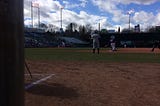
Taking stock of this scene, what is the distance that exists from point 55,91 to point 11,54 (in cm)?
557

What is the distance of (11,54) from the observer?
2174 mm

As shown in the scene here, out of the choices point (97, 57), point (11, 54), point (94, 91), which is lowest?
point (94, 91)

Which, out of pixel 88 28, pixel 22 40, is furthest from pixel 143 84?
pixel 88 28

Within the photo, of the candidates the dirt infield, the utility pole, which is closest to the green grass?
the dirt infield

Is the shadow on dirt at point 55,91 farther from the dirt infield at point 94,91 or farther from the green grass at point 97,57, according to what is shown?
the green grass at point 97,57

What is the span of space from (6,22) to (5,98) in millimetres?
459

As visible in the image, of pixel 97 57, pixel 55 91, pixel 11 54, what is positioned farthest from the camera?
pixel 97 57

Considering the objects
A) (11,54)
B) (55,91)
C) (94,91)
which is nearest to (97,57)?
(94,91)

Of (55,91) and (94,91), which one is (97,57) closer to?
(94,91)

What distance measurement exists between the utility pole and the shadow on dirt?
488 cm

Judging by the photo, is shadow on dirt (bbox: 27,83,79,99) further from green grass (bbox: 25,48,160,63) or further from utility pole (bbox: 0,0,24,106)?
green grass (bbox: 25,48,160,63)

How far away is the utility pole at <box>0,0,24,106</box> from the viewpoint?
214 centimetres

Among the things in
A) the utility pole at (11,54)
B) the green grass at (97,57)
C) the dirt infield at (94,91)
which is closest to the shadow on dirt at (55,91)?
the dirt infield at (94,91)

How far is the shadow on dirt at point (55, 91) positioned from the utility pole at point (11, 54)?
4.88 metres
